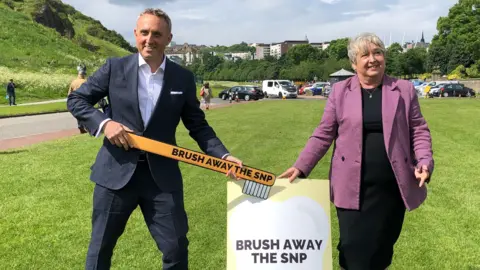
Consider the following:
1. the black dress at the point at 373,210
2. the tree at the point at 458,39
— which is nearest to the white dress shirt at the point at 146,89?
the black dress at the point at 373,210

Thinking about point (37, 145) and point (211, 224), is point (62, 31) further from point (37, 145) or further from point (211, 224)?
point (211, 224)

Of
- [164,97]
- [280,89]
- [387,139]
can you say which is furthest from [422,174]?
[280,89]

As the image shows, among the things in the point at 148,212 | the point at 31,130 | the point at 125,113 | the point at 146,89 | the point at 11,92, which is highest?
the point at 146,89

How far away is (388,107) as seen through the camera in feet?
9.50

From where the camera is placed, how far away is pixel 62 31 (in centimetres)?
6738

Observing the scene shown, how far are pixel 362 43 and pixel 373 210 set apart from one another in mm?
1055

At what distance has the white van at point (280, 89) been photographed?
45312 millimetres

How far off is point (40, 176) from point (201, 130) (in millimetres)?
5907

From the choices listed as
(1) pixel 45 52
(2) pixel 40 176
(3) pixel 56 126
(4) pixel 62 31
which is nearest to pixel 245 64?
(4) pixel 62 31

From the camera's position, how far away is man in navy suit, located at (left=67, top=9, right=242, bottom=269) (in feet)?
9.06

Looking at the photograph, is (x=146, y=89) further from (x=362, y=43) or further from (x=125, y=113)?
(x=362, y=43)

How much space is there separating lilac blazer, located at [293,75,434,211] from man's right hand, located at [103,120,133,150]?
1138 mm

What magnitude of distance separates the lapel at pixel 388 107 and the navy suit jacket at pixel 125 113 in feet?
4.09

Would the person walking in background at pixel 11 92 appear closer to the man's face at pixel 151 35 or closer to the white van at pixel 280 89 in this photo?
the white van at pixel 280 89
